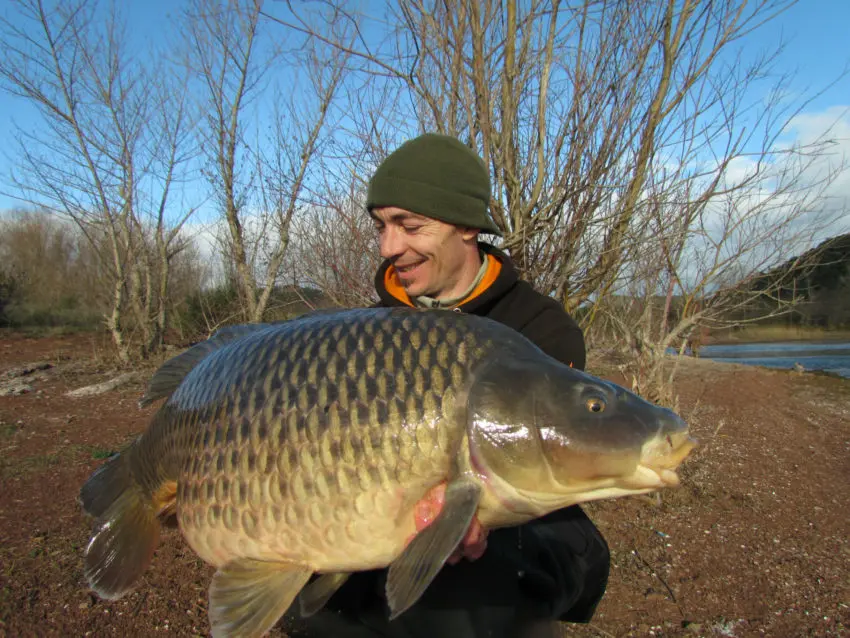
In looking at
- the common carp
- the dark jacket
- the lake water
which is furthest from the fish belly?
the lake water

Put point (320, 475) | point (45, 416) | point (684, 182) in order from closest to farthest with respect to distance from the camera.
Answer: point (320, 475)
point (684, 182)
point (45, 416)

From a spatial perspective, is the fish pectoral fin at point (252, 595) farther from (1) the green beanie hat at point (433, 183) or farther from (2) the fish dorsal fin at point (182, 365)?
(1) the green beanie hat at point (433, 183)

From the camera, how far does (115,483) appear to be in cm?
176

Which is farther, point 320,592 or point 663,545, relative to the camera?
point 663,545

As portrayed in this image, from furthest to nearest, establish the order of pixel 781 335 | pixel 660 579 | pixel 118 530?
pixel 781 335
pixel 660 579
pixel 118 530

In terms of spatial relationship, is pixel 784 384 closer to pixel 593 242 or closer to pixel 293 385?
pixel 593 242

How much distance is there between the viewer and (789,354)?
1892 centimetres

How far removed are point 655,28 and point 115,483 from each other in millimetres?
3452

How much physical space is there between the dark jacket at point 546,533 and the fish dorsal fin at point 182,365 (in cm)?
56

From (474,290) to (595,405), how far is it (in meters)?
0.84

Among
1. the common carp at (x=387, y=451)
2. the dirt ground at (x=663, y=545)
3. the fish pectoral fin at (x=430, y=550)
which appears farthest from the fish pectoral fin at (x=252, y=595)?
the dirt ground at (x=663, y=545)

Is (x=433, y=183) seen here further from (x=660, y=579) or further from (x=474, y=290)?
(x=660, y=579)

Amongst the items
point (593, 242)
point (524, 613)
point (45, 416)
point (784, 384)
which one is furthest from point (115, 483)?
point (784, 384)

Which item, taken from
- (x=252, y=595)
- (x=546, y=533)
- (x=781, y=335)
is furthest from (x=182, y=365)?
(x=781, y=335)
